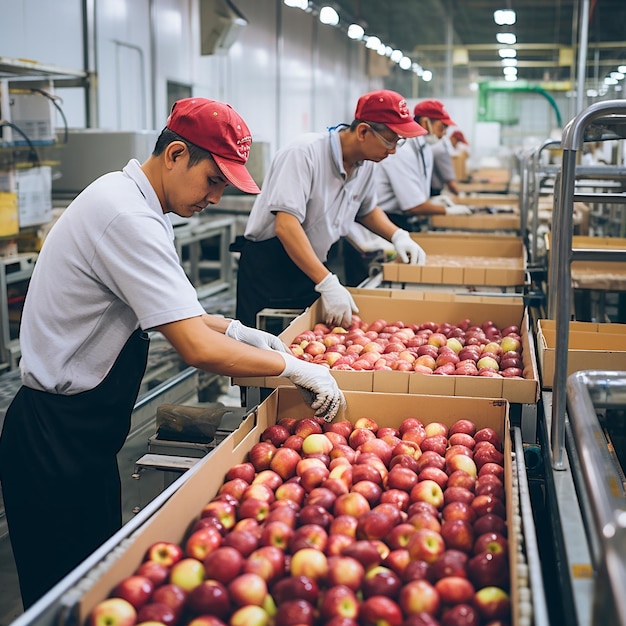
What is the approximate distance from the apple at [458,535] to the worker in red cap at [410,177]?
14.5 feet

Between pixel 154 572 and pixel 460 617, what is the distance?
1.81 ft

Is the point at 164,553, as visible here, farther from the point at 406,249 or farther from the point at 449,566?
the point at 406,249

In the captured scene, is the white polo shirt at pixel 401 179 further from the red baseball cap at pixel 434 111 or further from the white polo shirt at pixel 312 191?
the white polo shirt at pixel 312 191

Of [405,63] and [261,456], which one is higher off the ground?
[405,63]

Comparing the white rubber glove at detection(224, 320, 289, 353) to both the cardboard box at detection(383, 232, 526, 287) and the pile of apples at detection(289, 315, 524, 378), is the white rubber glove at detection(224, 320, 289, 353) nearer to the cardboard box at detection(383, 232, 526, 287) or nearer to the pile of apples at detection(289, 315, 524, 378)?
the pile of apples at detection(289, 315, 524, 378)

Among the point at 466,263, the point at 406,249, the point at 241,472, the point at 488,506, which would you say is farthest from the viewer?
the point at 466,263

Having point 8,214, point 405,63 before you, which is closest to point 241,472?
point 8,214

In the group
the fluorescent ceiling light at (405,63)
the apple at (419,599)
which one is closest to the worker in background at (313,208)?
the apple at (419,599)

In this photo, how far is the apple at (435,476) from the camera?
1.88 meters

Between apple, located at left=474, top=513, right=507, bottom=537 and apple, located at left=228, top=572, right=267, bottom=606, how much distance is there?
0.47m

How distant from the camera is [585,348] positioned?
2697mm

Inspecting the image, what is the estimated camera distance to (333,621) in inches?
51.0

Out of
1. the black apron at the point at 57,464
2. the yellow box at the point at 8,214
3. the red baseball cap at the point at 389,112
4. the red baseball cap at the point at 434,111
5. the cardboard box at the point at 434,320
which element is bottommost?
the black apron at the point at 57,464

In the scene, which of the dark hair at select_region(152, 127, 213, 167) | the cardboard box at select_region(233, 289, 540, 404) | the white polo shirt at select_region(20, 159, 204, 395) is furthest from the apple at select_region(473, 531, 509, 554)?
the dark hair at select_region(152, 127, 213, 167)
